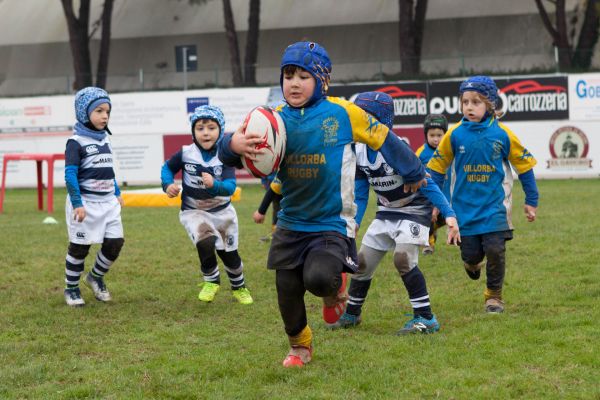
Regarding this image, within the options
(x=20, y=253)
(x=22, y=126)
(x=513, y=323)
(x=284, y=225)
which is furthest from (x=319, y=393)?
(x=22, y=126)

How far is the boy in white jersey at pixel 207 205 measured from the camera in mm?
8109

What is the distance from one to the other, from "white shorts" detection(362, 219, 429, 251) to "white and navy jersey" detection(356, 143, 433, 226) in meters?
0.05

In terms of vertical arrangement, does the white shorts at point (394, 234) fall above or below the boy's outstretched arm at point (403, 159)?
below

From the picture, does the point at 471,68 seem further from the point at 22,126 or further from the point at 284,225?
the point at 284,225

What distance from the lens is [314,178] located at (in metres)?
5.39

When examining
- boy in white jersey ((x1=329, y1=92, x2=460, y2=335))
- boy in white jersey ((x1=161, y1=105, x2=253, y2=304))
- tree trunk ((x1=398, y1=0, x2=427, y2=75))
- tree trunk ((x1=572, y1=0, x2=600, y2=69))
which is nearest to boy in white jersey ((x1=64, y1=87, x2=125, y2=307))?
boy in white jersey ((x1=161, y1=105, x2=253, y2=304))

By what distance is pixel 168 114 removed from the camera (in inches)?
969

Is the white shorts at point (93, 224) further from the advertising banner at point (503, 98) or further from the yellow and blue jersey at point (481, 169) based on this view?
the advertising banner at point (503, 98)

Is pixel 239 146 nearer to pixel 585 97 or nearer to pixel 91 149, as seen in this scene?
pixel 91 149

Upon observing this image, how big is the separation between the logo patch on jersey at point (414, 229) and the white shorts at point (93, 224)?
2.94m

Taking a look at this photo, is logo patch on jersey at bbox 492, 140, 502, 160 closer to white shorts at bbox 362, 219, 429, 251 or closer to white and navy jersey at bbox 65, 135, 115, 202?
white shorts at bbox 362, 219, 429, 251

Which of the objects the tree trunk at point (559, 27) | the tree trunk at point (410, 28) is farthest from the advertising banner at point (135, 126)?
the tree trunk at point (559, 27)

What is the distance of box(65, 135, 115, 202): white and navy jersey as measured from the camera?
805 cm

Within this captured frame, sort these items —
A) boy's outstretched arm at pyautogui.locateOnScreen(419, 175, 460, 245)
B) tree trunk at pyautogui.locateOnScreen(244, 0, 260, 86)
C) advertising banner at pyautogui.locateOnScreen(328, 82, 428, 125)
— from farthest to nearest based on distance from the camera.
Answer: tree trunk at pyautogui.locateOnScreen(244, 0, 260, 86)
advertising banner at pyautogui.locateOnScreen(328, 82, 428, 125)
boy's outstretched arm at pyautogui.locateOnScreen(419, 175, 460, 245)
